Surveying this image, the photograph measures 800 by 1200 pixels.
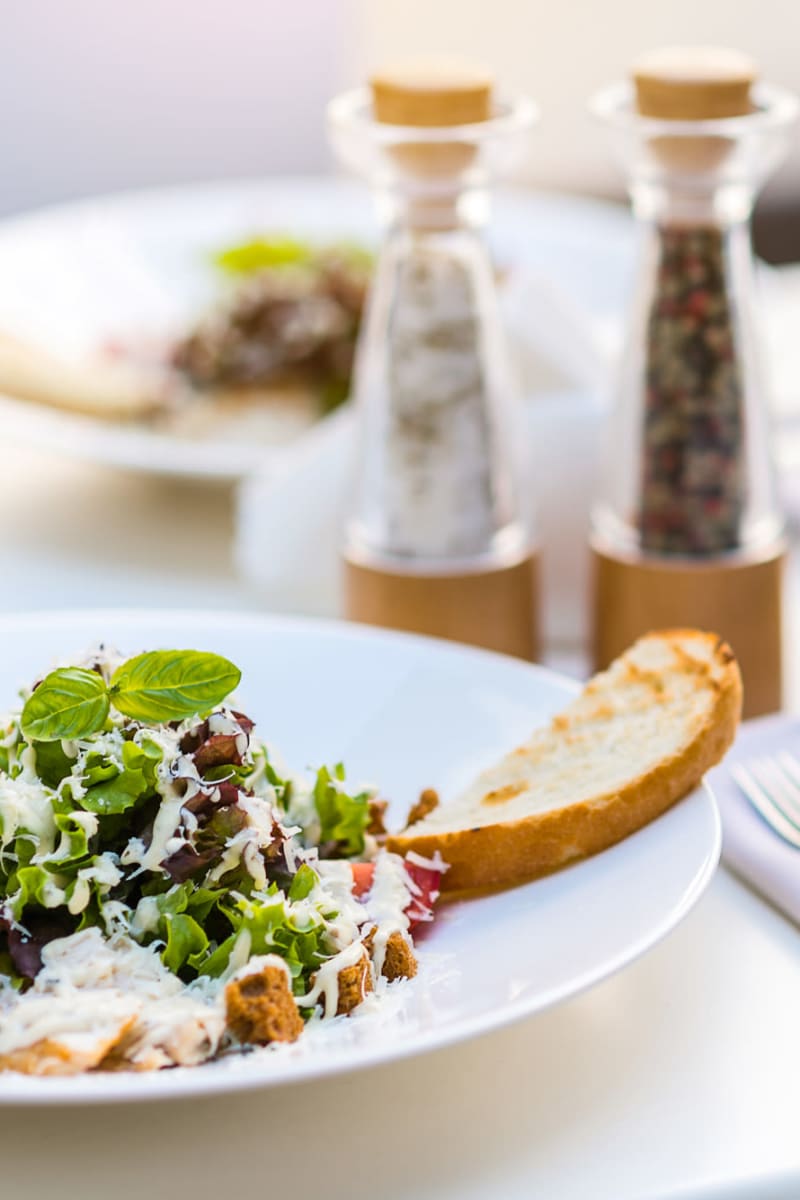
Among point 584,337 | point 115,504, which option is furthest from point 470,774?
point 115,504

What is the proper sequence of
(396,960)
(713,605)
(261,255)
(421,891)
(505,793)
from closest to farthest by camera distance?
1. (396,960)
2. (421,891)
3. (505,793)
4. (713,605)
5. (261,255)

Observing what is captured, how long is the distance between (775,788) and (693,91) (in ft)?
2.07

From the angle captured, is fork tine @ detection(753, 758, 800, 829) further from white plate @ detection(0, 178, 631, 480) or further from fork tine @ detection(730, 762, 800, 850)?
white plate @ detection(0, 178, 631, 480)

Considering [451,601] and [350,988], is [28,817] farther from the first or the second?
[451,601]

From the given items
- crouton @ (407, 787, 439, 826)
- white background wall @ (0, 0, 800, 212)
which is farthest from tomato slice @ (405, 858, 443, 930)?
white background wall @ (0, 0, 800, 212)

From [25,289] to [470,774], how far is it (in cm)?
149

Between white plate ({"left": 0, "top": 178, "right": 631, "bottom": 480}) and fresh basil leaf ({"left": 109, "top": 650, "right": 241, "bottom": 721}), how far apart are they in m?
1.06

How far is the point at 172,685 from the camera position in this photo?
1.07m

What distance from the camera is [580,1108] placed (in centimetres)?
99

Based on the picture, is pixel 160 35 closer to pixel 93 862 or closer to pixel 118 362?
pixel 118 362

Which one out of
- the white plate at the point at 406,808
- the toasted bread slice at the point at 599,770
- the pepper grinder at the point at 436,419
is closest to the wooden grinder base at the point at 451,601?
the pepper grinder at the point at 436,419

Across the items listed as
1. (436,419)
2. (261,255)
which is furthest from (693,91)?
(261,255)

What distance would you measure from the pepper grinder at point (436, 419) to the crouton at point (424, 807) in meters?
0.38

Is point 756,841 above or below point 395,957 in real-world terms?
below
